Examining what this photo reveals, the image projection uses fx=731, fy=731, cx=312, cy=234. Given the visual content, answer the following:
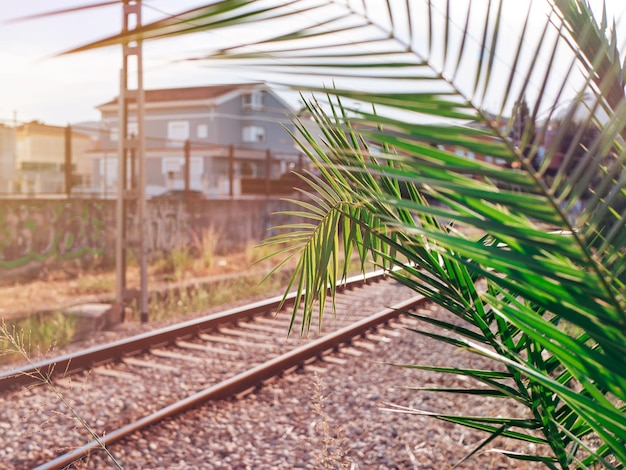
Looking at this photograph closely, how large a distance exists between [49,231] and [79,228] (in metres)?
0.61

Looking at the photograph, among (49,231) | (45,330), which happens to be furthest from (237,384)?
(49,231)

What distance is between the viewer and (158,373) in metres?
6.13

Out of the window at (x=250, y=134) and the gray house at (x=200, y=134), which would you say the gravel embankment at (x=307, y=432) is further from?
the window at (x=250, y=134)

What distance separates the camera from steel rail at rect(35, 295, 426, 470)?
4.00m

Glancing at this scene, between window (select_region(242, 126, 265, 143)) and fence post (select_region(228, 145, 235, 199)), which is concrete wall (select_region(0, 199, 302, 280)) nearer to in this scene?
fence post (select_region(228, 145, 235, 199))

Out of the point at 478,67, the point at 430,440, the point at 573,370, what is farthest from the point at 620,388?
the point at 430,440

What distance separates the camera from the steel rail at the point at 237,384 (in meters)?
4.00

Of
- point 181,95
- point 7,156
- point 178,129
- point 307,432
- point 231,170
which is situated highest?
point 181,95

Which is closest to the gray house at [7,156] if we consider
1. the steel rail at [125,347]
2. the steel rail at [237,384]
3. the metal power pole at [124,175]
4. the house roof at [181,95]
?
the metal power pole at [124,175]

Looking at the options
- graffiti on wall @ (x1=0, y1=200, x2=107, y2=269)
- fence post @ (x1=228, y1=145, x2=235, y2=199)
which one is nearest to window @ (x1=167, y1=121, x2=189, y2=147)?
fence post @ (x1=228, y1=145, x2=235, y2=199)

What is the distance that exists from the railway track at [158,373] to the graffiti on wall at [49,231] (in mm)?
5564

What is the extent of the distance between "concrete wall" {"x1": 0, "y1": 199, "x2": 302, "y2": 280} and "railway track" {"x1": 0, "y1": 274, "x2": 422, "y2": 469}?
4581 millimetres

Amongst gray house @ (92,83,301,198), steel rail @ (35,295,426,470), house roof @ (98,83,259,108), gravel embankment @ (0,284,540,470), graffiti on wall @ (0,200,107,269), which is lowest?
gravel embankment @ (0,284,540,470)

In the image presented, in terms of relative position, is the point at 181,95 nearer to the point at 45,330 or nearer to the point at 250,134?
the point at 250,134
